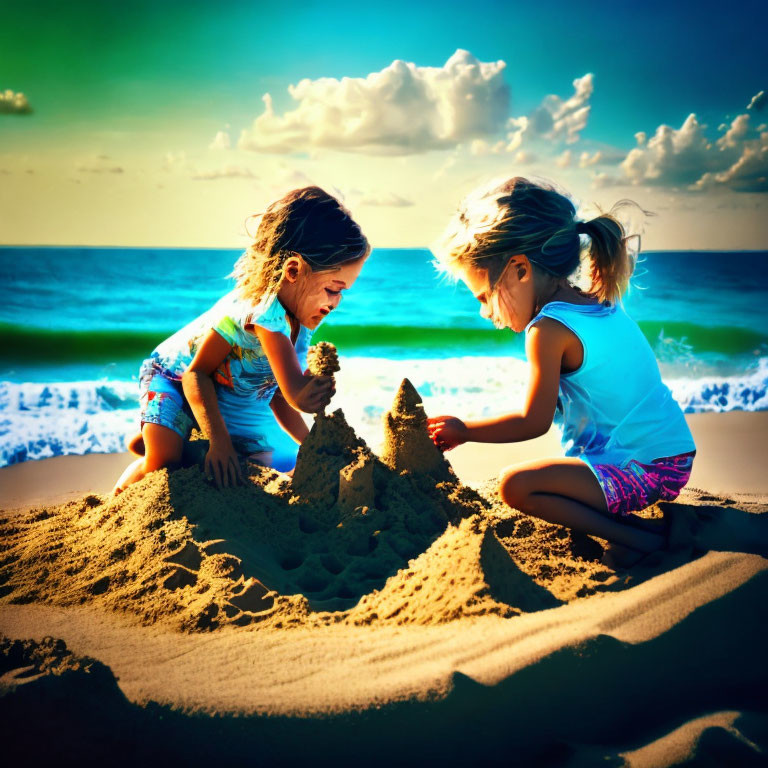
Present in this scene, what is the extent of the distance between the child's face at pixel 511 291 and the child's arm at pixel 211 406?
1099 mm

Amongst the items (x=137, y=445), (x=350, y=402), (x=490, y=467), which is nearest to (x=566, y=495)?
(x=137, y=445)

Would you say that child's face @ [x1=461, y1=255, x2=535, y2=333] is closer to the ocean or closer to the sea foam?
the sea foam

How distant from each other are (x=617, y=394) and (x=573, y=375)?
6.6 inches

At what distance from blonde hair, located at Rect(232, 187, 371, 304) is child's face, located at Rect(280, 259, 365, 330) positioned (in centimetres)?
3

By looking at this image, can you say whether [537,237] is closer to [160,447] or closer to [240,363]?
[240,363]

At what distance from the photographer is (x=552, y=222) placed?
8.67 ft

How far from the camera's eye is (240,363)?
123 inches

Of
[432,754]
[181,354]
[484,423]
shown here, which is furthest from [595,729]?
[181,354]

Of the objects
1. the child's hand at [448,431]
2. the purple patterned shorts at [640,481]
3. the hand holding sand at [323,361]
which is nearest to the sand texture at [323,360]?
the hand holding sand at [323,361]

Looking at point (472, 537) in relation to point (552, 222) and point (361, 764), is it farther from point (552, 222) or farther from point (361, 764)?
point (552, 222)

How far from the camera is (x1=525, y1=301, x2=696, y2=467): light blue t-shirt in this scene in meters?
2.49

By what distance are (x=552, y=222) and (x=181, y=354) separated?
172 centimetres

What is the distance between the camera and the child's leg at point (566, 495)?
95.0 inches

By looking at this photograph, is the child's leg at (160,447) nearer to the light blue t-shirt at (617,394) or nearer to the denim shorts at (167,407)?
the denim shorts at (167,407)
